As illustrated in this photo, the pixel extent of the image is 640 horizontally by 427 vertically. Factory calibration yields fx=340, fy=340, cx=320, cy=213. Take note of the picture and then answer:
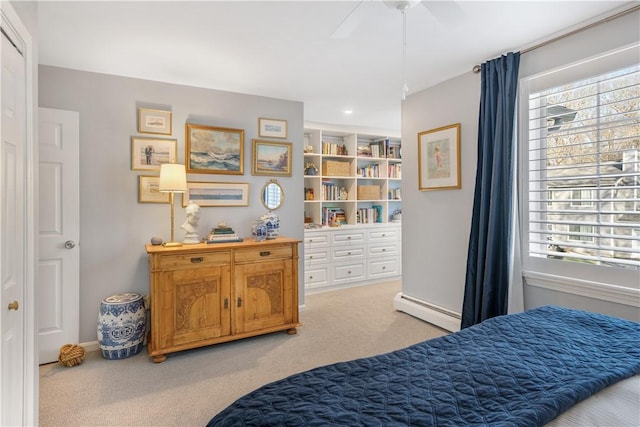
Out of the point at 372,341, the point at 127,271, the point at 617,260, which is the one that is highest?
the point at 617,260

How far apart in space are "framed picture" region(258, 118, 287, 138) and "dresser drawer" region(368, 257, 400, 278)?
2.56 meters

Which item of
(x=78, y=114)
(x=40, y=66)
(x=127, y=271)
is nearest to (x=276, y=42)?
(x=78, y=114)

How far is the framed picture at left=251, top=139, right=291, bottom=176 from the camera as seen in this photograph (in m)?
3.74

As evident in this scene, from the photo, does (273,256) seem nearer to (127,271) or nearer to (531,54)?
(127,271)

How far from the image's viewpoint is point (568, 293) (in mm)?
2467

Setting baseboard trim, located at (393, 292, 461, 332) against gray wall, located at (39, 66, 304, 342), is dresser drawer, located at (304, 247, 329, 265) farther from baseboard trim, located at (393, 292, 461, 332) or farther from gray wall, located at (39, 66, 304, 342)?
gray wall, located at (39, 66, 304, 342)

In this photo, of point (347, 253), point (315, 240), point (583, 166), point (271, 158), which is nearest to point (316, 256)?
point (315, 240)

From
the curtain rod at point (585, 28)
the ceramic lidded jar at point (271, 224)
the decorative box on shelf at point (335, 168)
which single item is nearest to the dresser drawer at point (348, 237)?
the decorative box on shelf at point (335, 168)

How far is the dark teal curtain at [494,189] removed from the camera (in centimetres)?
266

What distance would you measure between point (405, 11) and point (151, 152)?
2516mm

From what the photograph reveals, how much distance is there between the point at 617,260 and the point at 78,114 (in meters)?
4.23

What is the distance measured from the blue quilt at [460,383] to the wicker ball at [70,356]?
233 centimetres

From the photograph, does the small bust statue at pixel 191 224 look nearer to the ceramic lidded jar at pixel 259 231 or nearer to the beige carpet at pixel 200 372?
the ceramic lidded jar at pixel 259 231

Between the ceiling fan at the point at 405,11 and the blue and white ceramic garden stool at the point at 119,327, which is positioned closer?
the ceiling fan at the point at 405,11
